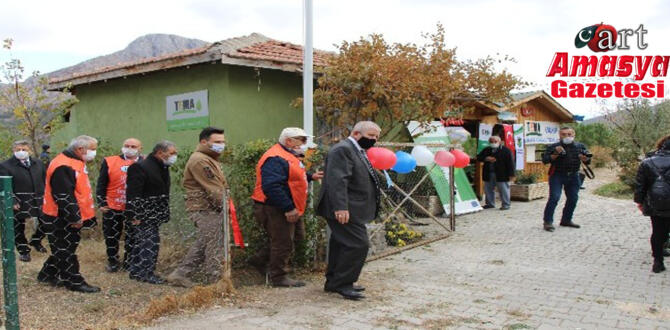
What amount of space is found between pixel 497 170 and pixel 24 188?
8861mm

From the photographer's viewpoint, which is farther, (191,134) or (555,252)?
(191,134)

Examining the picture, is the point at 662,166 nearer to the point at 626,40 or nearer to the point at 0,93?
the point at 626,40

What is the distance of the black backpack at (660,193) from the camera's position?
19.4 feet

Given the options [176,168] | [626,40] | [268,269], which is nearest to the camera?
[268,269]

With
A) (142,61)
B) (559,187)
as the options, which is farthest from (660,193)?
(142,61)

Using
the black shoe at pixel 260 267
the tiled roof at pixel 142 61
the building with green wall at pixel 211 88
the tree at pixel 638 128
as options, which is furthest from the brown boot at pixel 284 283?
the tree at pixel 638 128

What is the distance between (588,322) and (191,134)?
701 cm

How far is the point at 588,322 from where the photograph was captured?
14.8ft

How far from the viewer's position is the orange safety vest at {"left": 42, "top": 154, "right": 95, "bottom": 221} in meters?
5.27

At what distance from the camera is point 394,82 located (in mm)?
8047

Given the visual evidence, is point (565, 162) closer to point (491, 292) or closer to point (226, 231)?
point (491, 292)

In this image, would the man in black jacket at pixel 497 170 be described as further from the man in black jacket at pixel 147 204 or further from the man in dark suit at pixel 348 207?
the man in black jacket at pixel 147 204

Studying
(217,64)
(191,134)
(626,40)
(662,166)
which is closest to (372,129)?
(662,166)

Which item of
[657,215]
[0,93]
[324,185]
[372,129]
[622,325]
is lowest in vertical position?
[622,325]
